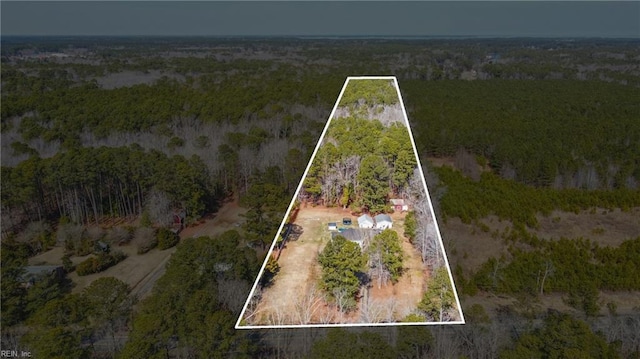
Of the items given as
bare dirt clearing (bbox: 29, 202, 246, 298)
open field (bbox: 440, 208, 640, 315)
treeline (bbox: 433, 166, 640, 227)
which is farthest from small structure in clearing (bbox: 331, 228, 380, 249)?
treeline (bbox: 433, 166, 640, 227)

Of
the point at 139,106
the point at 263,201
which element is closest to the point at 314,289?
the point at 263,201

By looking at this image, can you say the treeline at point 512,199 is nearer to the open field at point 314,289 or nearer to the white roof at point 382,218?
the white roof at point 382,218

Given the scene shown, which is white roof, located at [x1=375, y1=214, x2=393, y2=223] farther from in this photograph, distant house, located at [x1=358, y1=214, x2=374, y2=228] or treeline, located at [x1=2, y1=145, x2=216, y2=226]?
treeline, located at [x1=2, y1=145, x2=216, y2=226]

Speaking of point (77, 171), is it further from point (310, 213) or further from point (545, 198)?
point (545, 198)

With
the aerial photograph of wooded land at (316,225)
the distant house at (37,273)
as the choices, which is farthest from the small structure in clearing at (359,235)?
the distant house at (37,273)

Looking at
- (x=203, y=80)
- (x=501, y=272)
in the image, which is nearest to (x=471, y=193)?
(x=501, y=272)

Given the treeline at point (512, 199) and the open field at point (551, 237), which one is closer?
the open field at point (551, 237)
